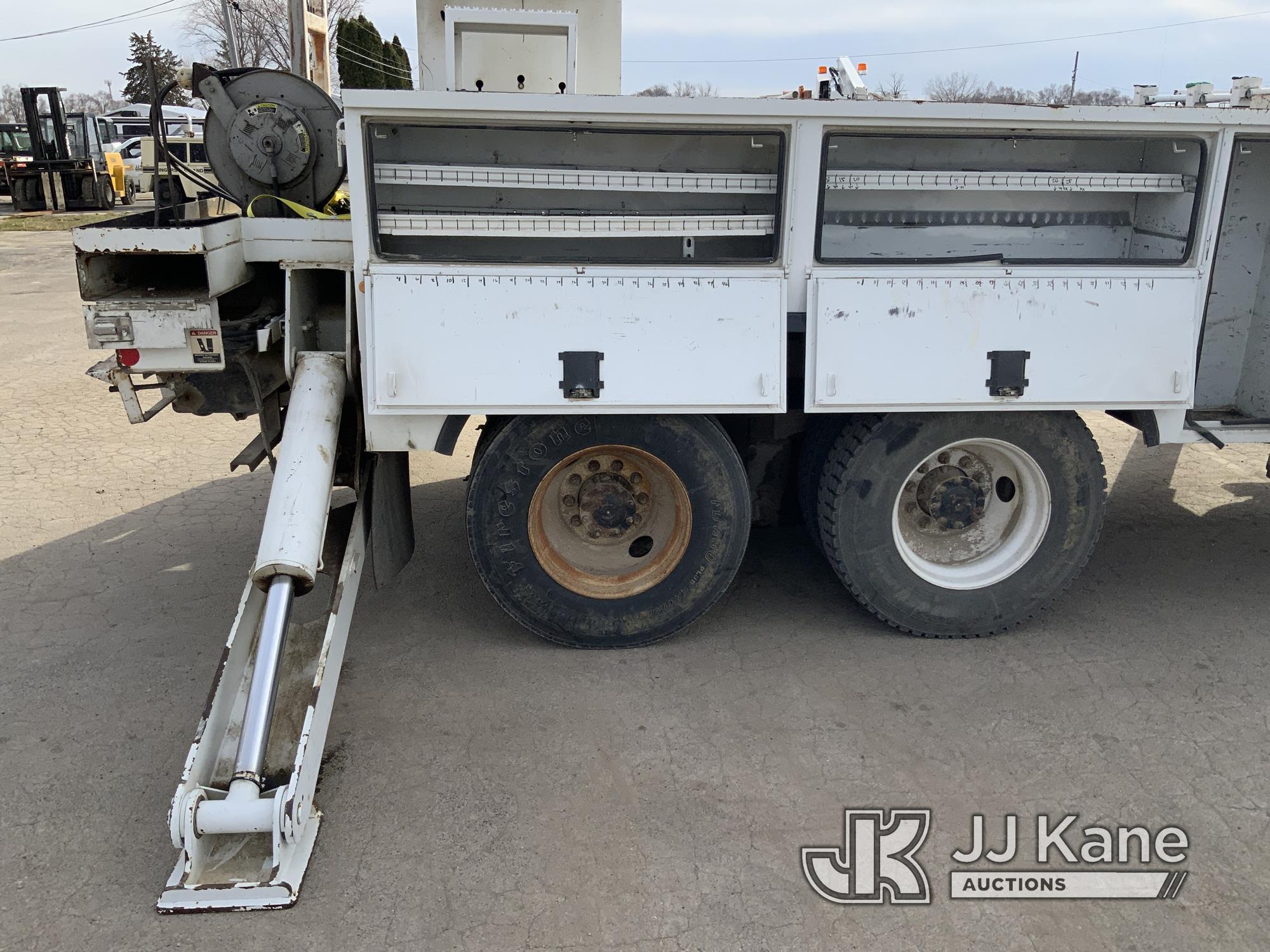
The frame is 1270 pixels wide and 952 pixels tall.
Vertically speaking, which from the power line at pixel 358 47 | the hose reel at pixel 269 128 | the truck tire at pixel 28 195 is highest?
the power line at pixel 358 47

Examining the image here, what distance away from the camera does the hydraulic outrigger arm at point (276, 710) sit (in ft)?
8.94

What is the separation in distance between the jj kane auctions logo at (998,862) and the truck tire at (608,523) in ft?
4.02

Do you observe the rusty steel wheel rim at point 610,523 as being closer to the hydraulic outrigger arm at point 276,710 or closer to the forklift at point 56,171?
the hydraulic outrigger arm at point 276,710

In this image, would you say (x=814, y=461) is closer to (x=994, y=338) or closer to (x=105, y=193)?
(x=994, y=338)

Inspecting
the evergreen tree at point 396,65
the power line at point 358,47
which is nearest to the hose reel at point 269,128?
the evergreen tree at point 396,65

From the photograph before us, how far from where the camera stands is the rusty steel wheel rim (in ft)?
13.0

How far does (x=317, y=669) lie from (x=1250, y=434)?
3642 millimetres

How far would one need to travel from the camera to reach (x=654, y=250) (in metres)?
4.11

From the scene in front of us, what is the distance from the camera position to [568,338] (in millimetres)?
3498

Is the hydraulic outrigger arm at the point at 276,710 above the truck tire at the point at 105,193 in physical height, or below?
below

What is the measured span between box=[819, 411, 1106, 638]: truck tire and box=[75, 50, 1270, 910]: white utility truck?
1 centimetres

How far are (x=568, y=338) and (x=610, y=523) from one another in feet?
2.79

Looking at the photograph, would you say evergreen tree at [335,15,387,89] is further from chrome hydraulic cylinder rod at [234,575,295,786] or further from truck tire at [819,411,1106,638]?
chrome hydraulic cylinder rod at [234,575,295,786]

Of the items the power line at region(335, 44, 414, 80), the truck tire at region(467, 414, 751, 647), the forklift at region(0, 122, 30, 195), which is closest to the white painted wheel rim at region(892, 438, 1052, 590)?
the truck tire at region(467, 414, 751, 647)
